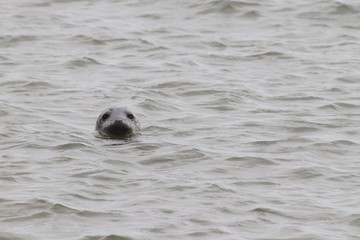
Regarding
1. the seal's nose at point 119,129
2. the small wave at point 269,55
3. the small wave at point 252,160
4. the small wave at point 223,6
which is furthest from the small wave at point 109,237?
the small wave at point 223,6

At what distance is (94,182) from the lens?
11.6 m

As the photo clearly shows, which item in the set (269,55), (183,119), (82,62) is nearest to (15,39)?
(82,62)

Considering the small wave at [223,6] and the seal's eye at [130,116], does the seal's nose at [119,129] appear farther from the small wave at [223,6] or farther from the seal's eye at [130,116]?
the small wave at [223,6]

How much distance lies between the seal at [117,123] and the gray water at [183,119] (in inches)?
7.0

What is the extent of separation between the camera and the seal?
1373cm

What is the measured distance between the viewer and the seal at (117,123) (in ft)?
45.0

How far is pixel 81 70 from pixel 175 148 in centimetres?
492

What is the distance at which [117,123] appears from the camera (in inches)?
541

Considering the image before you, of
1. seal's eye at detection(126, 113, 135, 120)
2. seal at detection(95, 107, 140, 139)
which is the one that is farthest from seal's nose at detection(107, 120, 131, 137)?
seal's eye at detection(126, 113, 135, 120)

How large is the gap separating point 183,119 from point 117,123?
1.23m

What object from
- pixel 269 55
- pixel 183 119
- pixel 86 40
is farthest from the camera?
pixel 86 40

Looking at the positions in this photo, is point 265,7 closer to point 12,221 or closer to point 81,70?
point 81,70

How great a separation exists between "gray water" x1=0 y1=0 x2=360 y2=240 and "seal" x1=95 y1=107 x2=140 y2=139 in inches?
7.0

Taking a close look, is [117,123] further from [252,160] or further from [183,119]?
[252,160]
